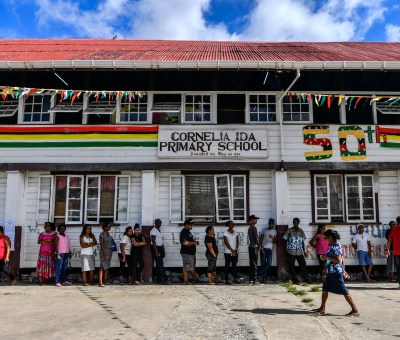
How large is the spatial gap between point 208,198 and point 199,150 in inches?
53.5

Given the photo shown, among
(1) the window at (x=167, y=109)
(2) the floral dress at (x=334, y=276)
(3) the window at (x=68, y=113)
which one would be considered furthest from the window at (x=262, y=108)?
(2) the floral dress at (x=334, y=276)

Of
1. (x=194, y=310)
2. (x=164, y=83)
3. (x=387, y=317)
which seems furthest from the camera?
(x=164, y=83)

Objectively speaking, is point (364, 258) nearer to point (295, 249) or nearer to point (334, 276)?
point (295, 249)

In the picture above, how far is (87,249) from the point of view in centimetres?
1044

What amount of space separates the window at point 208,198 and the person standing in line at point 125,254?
1359 mm

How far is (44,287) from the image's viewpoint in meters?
10.1

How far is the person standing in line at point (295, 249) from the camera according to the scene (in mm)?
10438

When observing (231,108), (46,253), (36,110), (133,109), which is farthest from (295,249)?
(36,110)

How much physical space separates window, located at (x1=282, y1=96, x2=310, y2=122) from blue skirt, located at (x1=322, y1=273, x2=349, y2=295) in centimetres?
577

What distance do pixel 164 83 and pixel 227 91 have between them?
188 centimetres

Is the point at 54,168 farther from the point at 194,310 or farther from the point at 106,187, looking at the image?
the point at 194,310

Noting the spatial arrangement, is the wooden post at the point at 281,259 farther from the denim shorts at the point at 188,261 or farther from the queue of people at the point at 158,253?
the denim shorts at the point at 188,261

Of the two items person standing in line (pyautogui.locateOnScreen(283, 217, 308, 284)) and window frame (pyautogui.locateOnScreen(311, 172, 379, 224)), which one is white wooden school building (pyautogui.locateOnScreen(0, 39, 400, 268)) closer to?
window frame (pyautogui.locateOnScreen(311, 172, 379, 224))

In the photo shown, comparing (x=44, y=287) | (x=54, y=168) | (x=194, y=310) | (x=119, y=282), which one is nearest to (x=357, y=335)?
(x=194, y=310)
